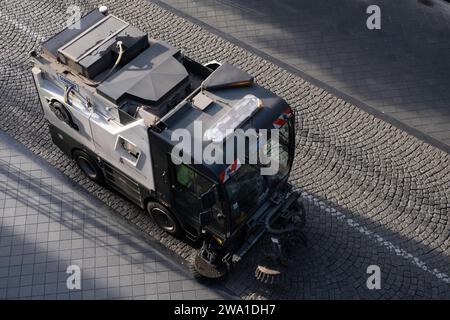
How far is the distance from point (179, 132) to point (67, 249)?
381cm

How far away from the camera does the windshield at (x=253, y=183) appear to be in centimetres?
1001

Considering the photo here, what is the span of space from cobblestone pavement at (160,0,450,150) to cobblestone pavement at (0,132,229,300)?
20.6 feet

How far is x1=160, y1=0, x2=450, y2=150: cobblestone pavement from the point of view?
1456cm

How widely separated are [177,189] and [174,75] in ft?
6.58

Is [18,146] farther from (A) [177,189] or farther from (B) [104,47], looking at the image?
(A) [177,189]

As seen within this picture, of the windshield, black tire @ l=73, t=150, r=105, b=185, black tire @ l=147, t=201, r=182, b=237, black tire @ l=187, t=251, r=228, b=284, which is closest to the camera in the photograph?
the windshield

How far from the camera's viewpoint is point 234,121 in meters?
9.81

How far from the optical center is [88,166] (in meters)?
12.5

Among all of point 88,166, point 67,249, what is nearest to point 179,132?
point 88,166

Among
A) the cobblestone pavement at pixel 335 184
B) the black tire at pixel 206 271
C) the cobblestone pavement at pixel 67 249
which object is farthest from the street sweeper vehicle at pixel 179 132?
the cobblestone pavement at pixel 335 184

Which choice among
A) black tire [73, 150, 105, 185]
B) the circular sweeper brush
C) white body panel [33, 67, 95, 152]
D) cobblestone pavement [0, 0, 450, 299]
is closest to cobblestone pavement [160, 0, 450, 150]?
cobblestone pavement [0, 0, 450, 299]

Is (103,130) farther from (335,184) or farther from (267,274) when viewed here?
(335,184)

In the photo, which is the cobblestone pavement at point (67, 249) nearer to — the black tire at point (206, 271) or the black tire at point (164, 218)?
the black tire at point (206, 271)

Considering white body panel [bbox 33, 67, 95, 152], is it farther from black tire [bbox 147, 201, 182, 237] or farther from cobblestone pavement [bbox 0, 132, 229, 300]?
black tire [bbox 147, 201, 182, 237]
